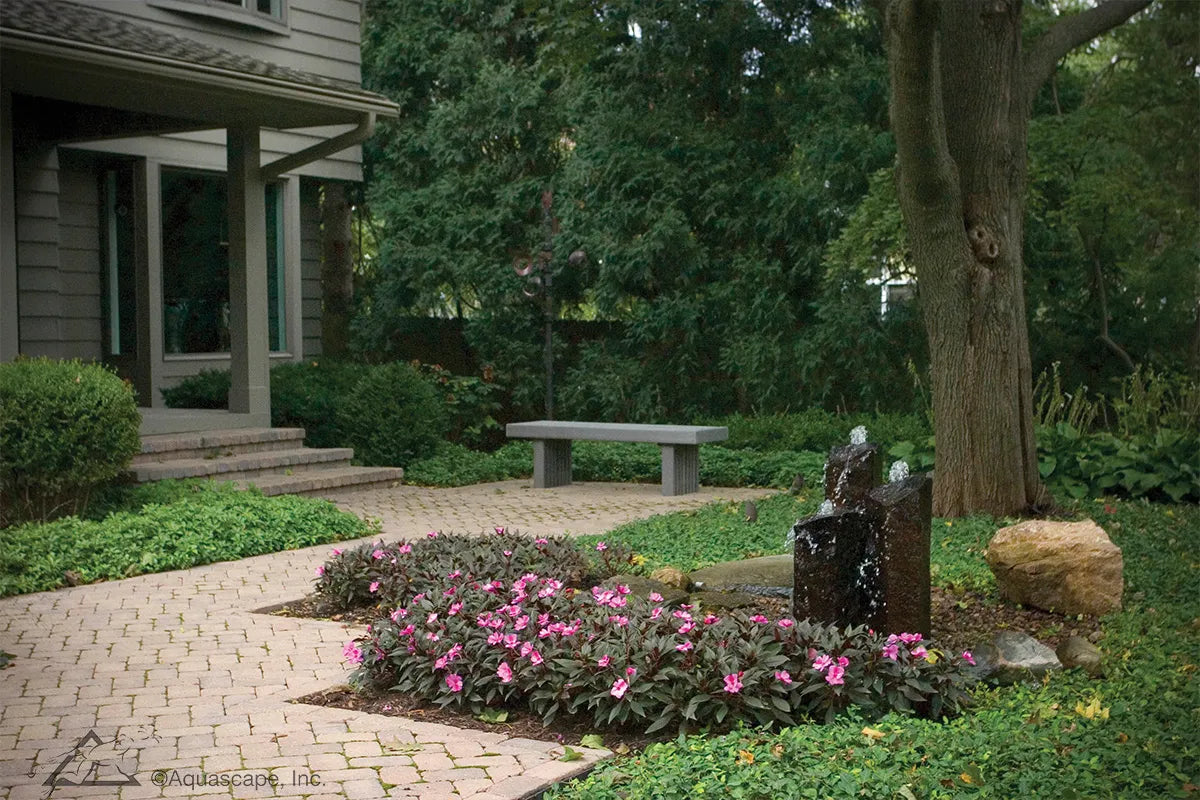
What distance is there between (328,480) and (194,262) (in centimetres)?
375

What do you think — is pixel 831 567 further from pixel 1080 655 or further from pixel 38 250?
pixel 38 250

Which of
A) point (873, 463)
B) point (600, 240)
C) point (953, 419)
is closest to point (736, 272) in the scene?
point (600, 240)

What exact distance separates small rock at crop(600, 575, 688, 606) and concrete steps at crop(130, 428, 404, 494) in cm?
498

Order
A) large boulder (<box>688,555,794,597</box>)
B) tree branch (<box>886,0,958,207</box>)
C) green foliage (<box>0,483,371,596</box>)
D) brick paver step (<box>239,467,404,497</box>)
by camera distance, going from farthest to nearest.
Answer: brick paver step (<box>239,467,404,497</box>) → green foliage (<box>0,483,371,596</box>) → tree branch (<box>886,0,958,207</box>) → large boulder (<box>688,555,794,597</box>)

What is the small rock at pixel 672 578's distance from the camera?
23.6ft

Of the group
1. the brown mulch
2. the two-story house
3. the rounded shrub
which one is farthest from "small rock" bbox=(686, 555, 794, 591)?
the rounded shrub

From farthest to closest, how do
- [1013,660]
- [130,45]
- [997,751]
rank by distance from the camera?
[130,45], [1013,660], [997,751]

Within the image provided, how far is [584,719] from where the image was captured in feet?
16.8

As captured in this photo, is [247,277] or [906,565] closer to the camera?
[906,565]

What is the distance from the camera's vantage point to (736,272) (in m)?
16.6

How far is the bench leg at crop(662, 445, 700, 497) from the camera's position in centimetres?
1248

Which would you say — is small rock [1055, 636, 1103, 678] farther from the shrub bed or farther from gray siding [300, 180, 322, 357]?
gray siding [300, 180, 322, 357]

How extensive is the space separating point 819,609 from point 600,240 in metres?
11.6

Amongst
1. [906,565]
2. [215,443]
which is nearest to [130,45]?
[215,443]
